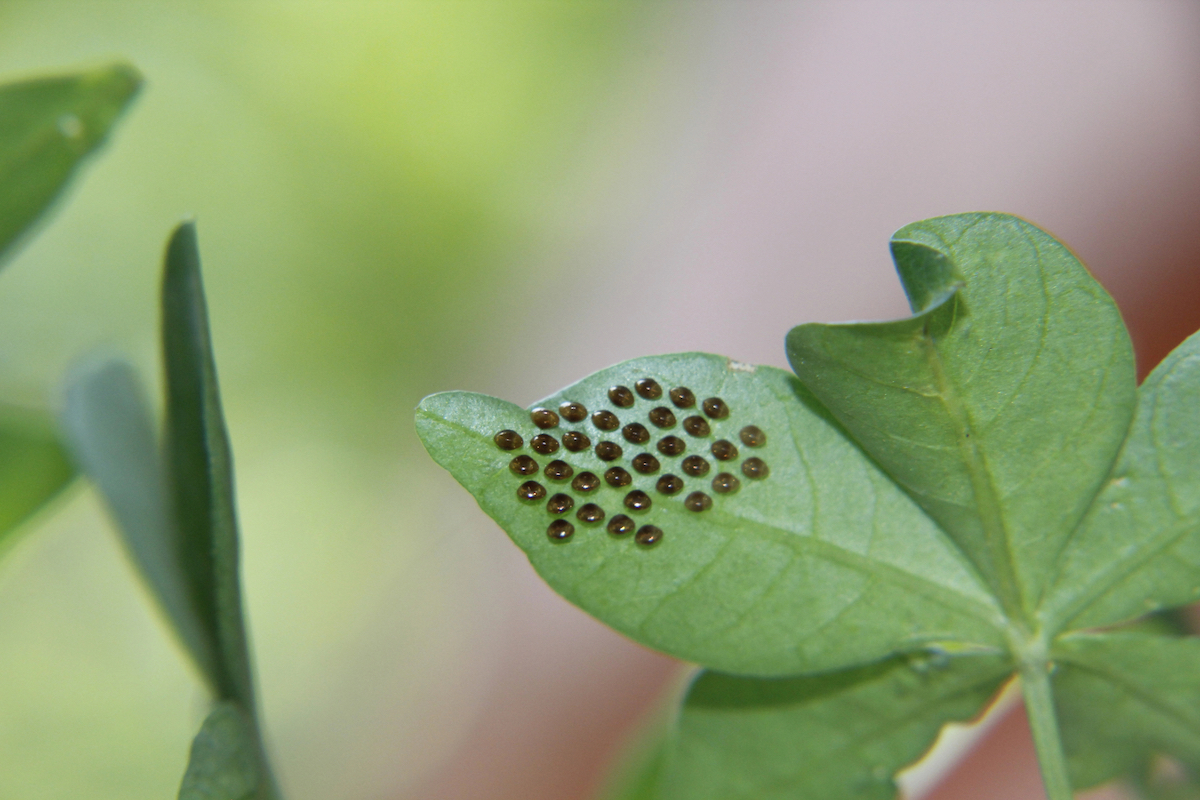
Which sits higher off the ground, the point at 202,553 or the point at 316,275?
the point at 202,553

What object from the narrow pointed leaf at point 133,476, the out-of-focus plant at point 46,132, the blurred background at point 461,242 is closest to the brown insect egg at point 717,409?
the narrow pointed leaf at point 133,476

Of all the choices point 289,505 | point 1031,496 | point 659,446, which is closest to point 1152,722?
point 1031,496

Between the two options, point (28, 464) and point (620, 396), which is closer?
point (620, 396)

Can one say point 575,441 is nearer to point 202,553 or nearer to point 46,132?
point 202,553

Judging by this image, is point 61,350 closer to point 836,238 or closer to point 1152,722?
point 836,238

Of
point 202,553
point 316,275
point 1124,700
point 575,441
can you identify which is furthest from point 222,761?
point 316,275

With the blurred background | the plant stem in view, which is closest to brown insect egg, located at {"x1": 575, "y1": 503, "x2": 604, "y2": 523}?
the plant stem
